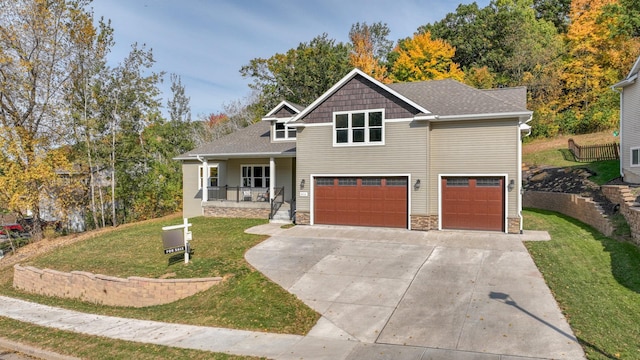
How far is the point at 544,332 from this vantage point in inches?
294

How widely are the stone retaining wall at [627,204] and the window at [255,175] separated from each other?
16394 millimetres

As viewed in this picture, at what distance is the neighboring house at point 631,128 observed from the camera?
17859 millimetres

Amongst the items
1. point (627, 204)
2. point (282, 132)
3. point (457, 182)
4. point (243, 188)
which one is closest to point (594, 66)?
point (627, 204)

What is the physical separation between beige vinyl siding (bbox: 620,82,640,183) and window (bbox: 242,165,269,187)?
18.0 m

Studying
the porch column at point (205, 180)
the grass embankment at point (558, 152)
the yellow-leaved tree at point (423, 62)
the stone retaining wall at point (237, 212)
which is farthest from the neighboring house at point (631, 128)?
the porch column at point (205, 180)

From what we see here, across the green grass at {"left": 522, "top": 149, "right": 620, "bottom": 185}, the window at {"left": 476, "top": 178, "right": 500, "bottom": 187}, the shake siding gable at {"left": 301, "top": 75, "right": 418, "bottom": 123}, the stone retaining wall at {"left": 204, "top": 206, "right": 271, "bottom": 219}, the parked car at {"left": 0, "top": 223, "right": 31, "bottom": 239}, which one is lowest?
the parked car at {"left": 0, "top": 223, "right": 31, "bottom": 239}

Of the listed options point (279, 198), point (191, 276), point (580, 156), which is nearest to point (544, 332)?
point (191, 276)

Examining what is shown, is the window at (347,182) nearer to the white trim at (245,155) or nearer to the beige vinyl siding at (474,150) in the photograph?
the beige vinyl siding at (474,150)

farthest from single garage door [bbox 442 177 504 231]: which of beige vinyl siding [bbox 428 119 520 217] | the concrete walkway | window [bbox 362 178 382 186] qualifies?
window [bbox 362 178 382 186]

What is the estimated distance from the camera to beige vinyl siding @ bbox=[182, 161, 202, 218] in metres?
25.2

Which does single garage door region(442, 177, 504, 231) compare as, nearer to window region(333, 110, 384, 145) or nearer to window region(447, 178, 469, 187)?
window region(447, 178, 469, 187)

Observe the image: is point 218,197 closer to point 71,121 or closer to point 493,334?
point 71,121

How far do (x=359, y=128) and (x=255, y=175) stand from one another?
27.9ft

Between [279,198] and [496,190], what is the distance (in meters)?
11.0
